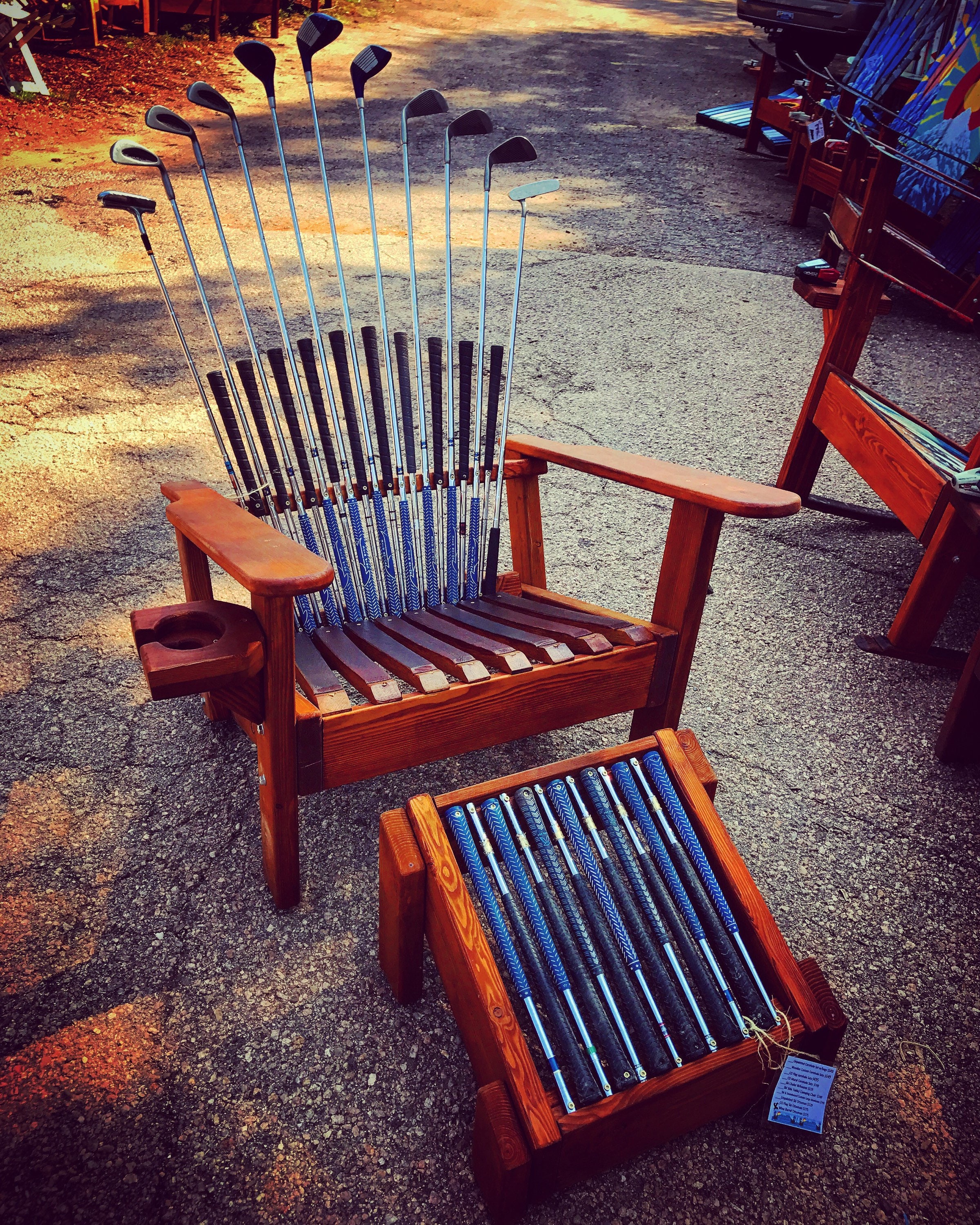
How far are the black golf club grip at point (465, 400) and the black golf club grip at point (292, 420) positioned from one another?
14.8 inches

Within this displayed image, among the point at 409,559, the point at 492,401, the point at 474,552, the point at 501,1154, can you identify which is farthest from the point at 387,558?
the point at 501,1154

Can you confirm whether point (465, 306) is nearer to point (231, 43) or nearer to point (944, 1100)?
point (944, 1100)

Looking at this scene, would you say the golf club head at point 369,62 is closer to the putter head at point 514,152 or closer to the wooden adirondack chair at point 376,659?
the putter head at point 514,152

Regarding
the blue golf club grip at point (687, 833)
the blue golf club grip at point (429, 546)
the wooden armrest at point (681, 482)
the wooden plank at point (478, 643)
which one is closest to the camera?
the blue golf club grip at point (687, 833)

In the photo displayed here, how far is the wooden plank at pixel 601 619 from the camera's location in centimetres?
191

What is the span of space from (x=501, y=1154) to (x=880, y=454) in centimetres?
228

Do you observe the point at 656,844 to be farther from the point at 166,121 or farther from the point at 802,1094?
the point at 166,121

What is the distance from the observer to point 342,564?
209 centimetres

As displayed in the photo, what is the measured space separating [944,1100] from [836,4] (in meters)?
5.59

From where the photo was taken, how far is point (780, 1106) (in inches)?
58.7

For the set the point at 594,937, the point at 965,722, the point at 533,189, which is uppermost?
the point at 533,189

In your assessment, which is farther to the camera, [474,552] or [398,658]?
[474,552]

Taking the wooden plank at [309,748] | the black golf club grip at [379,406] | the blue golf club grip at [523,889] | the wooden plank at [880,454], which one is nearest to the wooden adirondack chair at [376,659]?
the wooden plank at [309,748]

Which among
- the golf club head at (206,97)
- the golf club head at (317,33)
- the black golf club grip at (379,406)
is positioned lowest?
the black golf club grip at (379,406)
